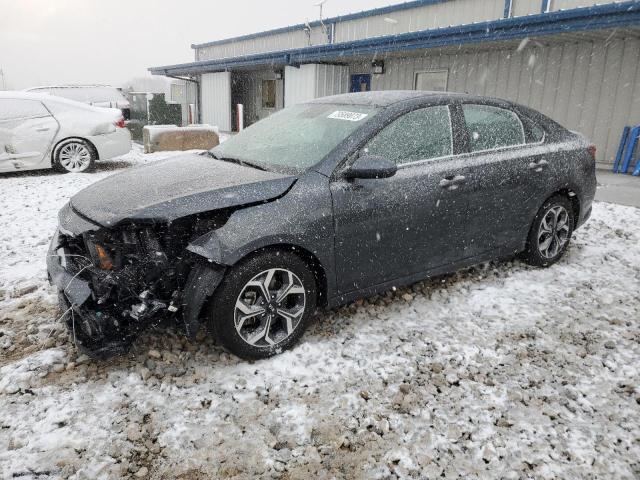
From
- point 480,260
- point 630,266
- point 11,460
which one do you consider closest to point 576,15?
point 630,266

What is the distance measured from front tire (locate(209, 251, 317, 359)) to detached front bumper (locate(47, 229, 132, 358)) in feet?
1.67

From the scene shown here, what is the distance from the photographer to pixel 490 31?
920 cm

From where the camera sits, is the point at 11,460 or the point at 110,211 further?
the point at 110,211

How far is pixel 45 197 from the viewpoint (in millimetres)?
6520

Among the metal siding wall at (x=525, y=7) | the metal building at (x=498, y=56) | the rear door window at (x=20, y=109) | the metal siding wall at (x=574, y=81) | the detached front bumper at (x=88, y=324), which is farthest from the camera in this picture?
the metal siding wall at (x=525, y=7)

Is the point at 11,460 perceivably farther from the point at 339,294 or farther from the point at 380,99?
the point at 380,99

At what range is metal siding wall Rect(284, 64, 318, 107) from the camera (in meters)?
14.6

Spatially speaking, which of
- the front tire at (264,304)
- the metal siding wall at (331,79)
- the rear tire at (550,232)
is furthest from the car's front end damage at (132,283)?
the metal siding wall at (331,79)

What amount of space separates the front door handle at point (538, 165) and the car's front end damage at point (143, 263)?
2.34 metres

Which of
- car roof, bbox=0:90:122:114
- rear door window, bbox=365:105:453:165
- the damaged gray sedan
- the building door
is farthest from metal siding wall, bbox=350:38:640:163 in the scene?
car roof, bbox=0:90:122:114

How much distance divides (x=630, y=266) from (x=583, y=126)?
650cm

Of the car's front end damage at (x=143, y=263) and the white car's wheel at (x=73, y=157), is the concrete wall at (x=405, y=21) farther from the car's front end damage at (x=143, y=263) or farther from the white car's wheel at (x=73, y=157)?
the car's front end damage at (x=143, y=263)

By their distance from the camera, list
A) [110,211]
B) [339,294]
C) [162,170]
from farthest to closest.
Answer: [162,170]
[339,294]
[110,211]

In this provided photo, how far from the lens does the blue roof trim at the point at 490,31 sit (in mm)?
7554
